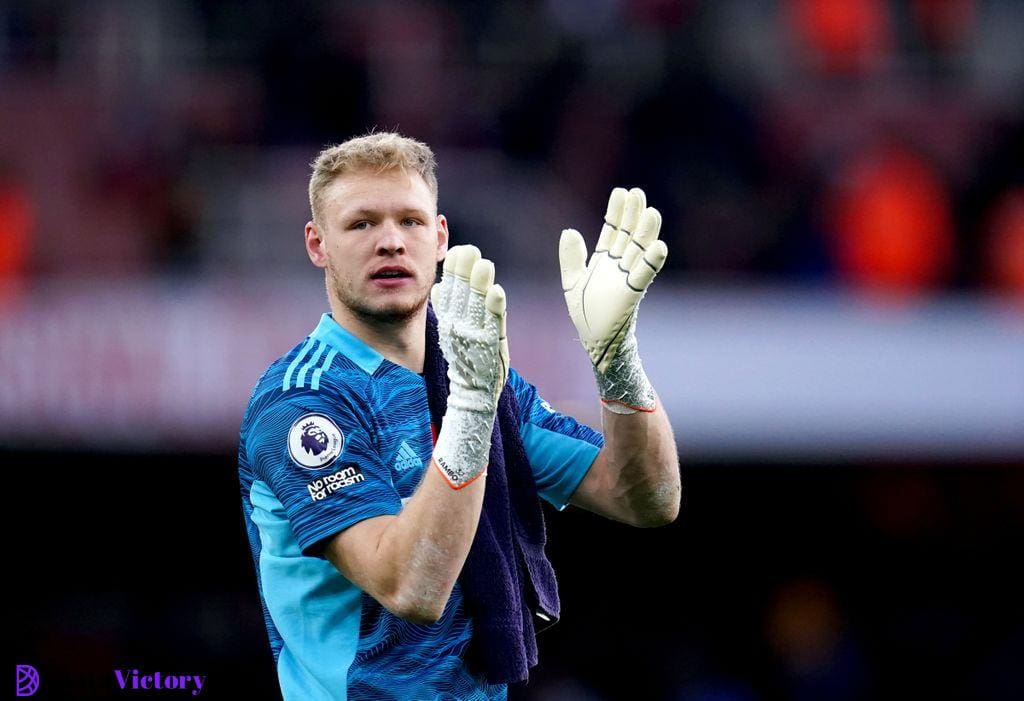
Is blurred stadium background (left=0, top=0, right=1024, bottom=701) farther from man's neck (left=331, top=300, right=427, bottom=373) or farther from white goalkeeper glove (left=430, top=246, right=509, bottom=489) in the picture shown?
white goalkeeper glove (left=430, top=246, right=509, bottom=489)

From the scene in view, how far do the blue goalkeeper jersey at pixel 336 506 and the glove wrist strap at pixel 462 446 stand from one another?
0.22 metres

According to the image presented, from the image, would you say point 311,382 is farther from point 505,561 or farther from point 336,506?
point 505,561

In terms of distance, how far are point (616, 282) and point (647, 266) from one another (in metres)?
0.09

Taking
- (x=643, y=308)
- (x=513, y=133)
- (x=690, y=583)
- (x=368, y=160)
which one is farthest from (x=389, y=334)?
(x=690, y=583)

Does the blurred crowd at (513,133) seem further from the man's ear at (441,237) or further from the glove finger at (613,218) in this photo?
the glove finger at (613,218)

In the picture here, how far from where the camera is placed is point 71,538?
40.4 ft

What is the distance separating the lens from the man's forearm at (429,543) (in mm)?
3584

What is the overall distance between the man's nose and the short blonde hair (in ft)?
0.48

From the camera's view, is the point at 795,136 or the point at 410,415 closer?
the point at 410,415

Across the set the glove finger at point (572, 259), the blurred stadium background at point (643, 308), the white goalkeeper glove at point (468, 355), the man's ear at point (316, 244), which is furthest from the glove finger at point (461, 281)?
the blurred stadium background at point (643, 308)

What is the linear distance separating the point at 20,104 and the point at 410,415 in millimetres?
8461

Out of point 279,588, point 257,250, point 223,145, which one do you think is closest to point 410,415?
point 279,588

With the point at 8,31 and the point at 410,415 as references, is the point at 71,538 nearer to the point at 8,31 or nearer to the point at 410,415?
the point at 8,31

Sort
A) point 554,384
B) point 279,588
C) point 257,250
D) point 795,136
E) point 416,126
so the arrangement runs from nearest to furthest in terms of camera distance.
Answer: point 279,588 < point 554,384 < point 257,250 < point 416,126 < point 795,136
